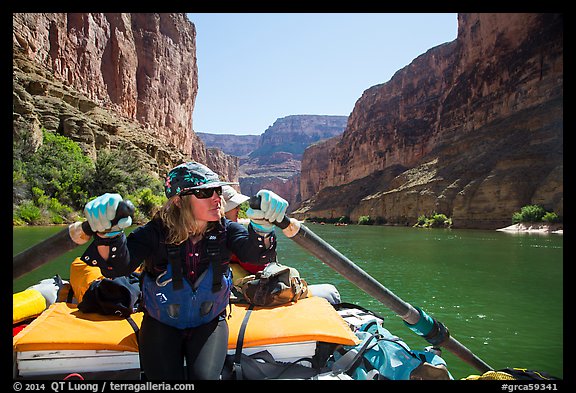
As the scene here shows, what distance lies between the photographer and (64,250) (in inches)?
72.9

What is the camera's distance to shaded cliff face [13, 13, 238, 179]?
3253 centimetres

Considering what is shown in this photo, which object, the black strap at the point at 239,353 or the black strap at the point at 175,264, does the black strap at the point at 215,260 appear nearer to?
the black strap at the point at 175,264

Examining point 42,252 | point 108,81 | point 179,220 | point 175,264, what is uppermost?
point 108,81

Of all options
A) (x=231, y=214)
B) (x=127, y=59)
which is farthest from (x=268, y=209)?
(x=127, y=59)

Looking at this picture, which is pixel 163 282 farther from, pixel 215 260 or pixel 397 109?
pixel 397 109

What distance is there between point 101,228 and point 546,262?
46.8ft

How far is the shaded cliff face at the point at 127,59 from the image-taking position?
41781 mm

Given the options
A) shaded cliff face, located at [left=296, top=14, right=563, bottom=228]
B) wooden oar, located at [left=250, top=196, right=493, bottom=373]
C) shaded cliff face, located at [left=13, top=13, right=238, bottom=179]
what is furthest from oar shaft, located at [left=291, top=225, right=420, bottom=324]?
shaded cliff face, located at [left=296, top=14, right=563, bottom=228]

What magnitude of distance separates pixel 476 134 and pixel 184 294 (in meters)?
51.2

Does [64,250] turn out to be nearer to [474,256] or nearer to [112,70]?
[474,256]

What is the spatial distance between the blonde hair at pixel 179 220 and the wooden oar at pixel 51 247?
30cm

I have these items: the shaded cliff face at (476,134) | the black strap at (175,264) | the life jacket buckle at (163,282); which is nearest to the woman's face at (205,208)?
the black strap at (175,264)

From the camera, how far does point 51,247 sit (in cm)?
182

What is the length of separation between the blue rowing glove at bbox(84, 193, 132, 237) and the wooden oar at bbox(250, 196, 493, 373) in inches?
28.5
